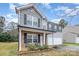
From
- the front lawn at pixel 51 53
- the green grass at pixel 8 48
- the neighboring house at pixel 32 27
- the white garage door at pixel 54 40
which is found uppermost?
the neighboring house at pixel 32 27

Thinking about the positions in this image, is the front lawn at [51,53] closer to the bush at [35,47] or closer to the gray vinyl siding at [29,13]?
the bush at [35,47]

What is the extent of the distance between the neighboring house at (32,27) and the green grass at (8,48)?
10 centimetres

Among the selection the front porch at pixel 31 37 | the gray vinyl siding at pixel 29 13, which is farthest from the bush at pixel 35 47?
the gray vinyl siding at pixel 29 13

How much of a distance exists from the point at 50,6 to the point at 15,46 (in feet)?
2.86

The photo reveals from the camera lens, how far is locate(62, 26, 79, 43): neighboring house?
4.33 m

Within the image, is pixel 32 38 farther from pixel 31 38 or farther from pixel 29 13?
pixel 29 13

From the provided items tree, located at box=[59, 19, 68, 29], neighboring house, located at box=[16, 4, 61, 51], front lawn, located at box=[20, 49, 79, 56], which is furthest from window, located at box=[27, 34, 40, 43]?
tree, located at box=[59, 19, 68, 29]

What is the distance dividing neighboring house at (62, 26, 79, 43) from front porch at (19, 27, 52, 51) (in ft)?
0.92

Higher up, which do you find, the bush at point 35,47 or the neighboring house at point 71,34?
the neighboring house at point 71,34

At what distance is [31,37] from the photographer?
431 centimetres

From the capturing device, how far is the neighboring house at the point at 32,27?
4.24 m

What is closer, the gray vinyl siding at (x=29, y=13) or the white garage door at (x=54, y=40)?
the gray vinyl siding at (x=29, y=13)

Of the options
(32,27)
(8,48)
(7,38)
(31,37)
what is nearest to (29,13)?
(32,27)

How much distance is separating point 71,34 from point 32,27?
0.67 m
